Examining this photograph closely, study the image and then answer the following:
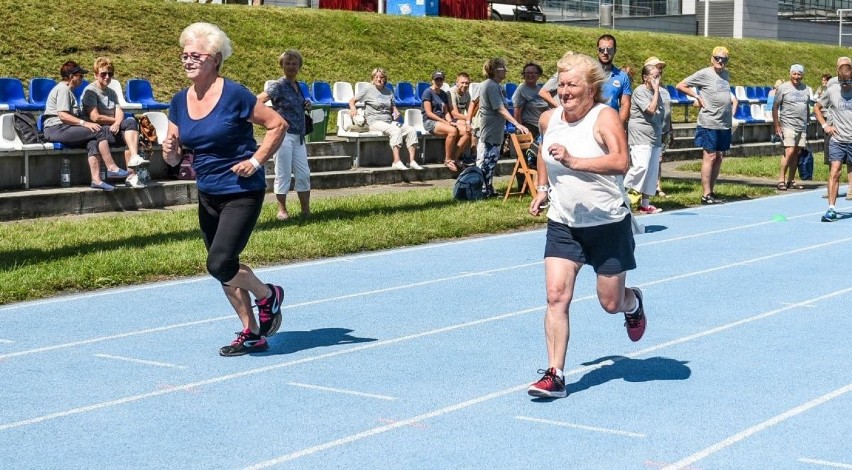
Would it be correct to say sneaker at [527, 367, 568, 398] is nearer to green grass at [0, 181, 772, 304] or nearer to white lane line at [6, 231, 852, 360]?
white lane line at [6, 231, 852, 360]

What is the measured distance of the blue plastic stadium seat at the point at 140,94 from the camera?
62.2 ft

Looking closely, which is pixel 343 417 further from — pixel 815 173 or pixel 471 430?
pixel 815 173

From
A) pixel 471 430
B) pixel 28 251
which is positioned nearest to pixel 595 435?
pixel 471 430

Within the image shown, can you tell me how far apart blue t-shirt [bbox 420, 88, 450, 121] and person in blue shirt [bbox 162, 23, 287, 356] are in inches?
537

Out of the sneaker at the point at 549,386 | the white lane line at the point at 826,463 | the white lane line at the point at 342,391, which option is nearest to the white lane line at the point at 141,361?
the white lane line at the point at 342,391

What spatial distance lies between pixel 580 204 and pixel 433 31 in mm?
27494

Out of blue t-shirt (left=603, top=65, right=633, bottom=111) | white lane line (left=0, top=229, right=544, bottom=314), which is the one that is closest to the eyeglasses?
white lane line (left=0, top=229, right=544, bottom=314)

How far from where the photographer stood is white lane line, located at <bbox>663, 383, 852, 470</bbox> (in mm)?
5895

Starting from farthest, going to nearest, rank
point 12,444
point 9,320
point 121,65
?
1. point 121,65
2. point 9,320
3. point 12,444

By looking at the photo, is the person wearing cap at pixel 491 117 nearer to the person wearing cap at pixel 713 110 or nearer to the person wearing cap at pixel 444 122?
the person wearing cap at pixel 713 110

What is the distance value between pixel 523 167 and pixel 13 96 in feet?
22.5

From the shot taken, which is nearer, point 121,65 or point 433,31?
point 121,65

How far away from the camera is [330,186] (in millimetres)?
19469

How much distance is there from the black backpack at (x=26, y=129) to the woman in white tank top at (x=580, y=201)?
10219 millimetres
